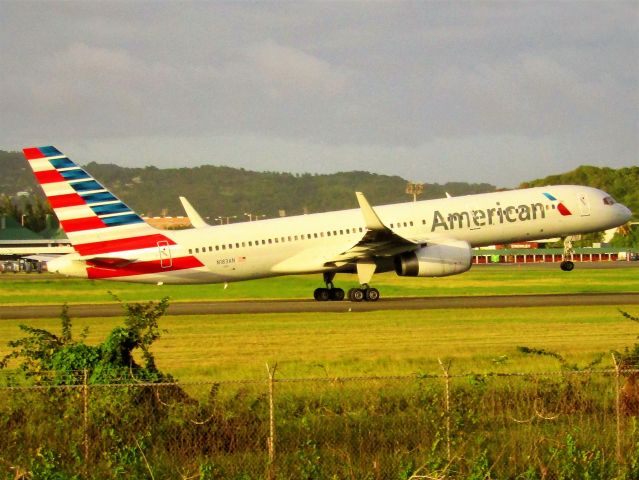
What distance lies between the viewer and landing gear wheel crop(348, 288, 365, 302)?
4578cm

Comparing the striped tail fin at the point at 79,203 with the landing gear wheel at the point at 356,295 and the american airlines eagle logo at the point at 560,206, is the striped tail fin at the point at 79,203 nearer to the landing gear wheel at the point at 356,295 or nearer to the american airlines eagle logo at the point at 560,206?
the landing gear wheel at the point at 356,295

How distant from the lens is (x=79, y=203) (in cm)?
4316

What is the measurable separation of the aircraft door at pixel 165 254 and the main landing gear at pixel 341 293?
24.6 ft

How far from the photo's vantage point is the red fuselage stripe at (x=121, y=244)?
4334cm

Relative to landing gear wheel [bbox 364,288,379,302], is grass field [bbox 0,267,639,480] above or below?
below

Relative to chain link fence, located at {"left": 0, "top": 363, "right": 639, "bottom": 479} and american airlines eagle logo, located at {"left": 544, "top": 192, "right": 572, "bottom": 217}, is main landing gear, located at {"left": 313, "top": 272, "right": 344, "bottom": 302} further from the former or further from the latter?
chain link fence, located at {"left": 0, "top": 363, "right": 639, "bottom": 479}

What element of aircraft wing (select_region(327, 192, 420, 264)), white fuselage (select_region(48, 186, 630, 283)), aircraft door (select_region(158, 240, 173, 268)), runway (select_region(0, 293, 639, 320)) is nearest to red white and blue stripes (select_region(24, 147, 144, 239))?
white fuselage (select_region(48, 186, 630, 283))

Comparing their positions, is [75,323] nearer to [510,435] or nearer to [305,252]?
[305,252]

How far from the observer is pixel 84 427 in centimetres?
1559

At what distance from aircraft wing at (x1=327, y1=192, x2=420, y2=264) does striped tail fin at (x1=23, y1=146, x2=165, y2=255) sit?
9.93 meters

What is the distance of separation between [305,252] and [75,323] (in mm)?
11819

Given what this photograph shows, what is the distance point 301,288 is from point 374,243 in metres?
14.2

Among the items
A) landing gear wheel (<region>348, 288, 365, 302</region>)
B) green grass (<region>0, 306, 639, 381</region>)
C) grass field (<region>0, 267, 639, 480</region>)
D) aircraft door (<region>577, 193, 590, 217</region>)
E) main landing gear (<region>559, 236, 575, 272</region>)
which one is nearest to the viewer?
grass field (<region>0, 267, 639, 480</region>)

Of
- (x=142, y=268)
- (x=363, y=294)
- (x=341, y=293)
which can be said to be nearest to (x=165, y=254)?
(x=142, y=268)
